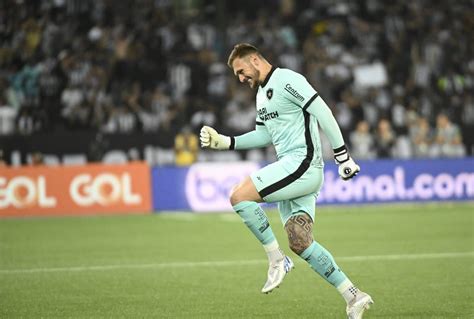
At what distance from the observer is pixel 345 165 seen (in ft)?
24.8

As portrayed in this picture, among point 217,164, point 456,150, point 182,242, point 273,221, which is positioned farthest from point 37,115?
point 456,150

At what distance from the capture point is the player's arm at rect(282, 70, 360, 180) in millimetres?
7562

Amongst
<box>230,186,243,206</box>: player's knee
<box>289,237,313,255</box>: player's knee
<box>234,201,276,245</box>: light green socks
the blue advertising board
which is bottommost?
the blue advertising board

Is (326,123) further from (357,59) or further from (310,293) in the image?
(357,59)

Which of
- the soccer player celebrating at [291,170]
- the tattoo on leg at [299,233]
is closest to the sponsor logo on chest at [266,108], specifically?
the soccer player celebrating at [291,170]

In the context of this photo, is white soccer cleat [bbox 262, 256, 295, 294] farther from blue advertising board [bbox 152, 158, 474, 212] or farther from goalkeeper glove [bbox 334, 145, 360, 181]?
blue advertising board [bbox 152, 158, 474, 212]

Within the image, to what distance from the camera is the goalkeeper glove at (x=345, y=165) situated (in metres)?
7.53

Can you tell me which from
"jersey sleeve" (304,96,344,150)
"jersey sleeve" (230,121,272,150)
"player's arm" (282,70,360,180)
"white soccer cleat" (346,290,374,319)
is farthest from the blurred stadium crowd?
"white soccer cleat" (346,290,374,319)

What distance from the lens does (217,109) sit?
77.0ft

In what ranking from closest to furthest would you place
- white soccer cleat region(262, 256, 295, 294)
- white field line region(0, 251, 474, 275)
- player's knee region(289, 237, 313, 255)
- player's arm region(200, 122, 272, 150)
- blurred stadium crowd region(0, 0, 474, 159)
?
1. player's knee region(289, 237, 313, 255)
2. white soccer cleat region(262, 256, 295, 294)
3. player's arm region(200, 122, 272, 150)
4. white field line region(0, 251, 474, 275)
5. blurred stadium crowd region(0, 0, 474, 159)

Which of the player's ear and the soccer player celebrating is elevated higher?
the player's ear

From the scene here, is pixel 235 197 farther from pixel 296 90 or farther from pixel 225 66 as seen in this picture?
pixel 225 66

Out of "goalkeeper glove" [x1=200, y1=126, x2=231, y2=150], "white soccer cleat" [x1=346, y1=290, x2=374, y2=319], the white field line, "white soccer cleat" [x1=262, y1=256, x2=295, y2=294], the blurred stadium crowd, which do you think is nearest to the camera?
"white soccer cleat" [x1=346, y1=290, x2=374, y2=319]

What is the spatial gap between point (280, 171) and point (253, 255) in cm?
566
